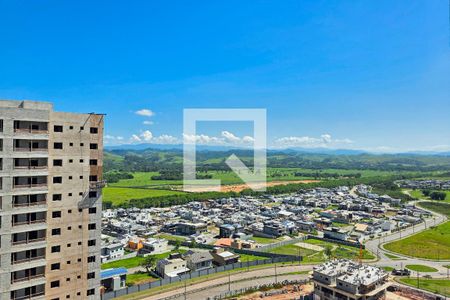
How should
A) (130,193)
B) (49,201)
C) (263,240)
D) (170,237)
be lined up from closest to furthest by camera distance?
(49,201) < (263,240) < (170,237) < (130,193)

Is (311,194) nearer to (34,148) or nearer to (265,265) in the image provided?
(265,265)

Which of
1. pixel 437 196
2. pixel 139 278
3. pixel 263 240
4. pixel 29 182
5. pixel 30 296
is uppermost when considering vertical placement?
pixel 29 182

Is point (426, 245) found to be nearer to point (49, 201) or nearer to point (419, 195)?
point (49, 201)

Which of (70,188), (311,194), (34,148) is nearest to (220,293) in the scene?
(70,188)

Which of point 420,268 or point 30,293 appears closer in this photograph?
point 30,293

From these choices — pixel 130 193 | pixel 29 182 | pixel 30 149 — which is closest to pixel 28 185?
pixel 29 182

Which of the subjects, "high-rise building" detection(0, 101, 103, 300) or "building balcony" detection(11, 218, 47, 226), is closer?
"high-rise building" detection(0, 101, 103, 300)

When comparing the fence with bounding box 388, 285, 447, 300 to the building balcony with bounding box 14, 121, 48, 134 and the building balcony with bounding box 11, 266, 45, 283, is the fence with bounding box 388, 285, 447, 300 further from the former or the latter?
the building balcony with bounding box 14, 121, 48, 134

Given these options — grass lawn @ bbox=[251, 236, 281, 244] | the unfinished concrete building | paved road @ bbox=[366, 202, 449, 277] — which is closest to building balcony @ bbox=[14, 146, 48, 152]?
the unfinished concrete building
